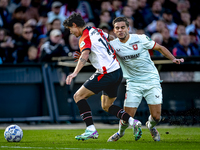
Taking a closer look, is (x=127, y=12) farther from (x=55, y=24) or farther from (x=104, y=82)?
(x=104, y=82)

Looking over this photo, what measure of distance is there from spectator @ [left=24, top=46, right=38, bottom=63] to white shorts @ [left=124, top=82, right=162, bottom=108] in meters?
4.47

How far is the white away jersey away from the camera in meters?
6.57

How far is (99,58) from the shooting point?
19.6 feet

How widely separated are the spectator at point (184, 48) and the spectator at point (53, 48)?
3421 millimetres

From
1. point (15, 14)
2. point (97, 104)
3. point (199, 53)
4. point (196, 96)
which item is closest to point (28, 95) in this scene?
point (97, 104)

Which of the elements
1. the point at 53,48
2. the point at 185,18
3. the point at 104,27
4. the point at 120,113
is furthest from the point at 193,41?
the point at 120,113

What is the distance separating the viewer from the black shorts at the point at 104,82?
233 inches

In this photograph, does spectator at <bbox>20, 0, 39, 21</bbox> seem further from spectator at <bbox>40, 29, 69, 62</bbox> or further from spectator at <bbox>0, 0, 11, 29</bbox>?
spectator at <bbox>40, 29, 69, 62</bbox>

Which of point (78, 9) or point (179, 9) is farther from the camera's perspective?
point (179, 9)

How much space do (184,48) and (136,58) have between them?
204 inches

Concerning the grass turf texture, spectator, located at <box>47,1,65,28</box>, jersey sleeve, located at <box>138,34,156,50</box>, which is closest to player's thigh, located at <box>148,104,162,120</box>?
the grass turf texture

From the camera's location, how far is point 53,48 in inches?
404

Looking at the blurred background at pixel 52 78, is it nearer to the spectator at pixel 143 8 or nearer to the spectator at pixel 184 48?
the spectator at pixel 184 48

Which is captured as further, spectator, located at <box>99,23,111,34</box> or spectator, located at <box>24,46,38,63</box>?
spectator, located at <box>99,23,111,34</box>
